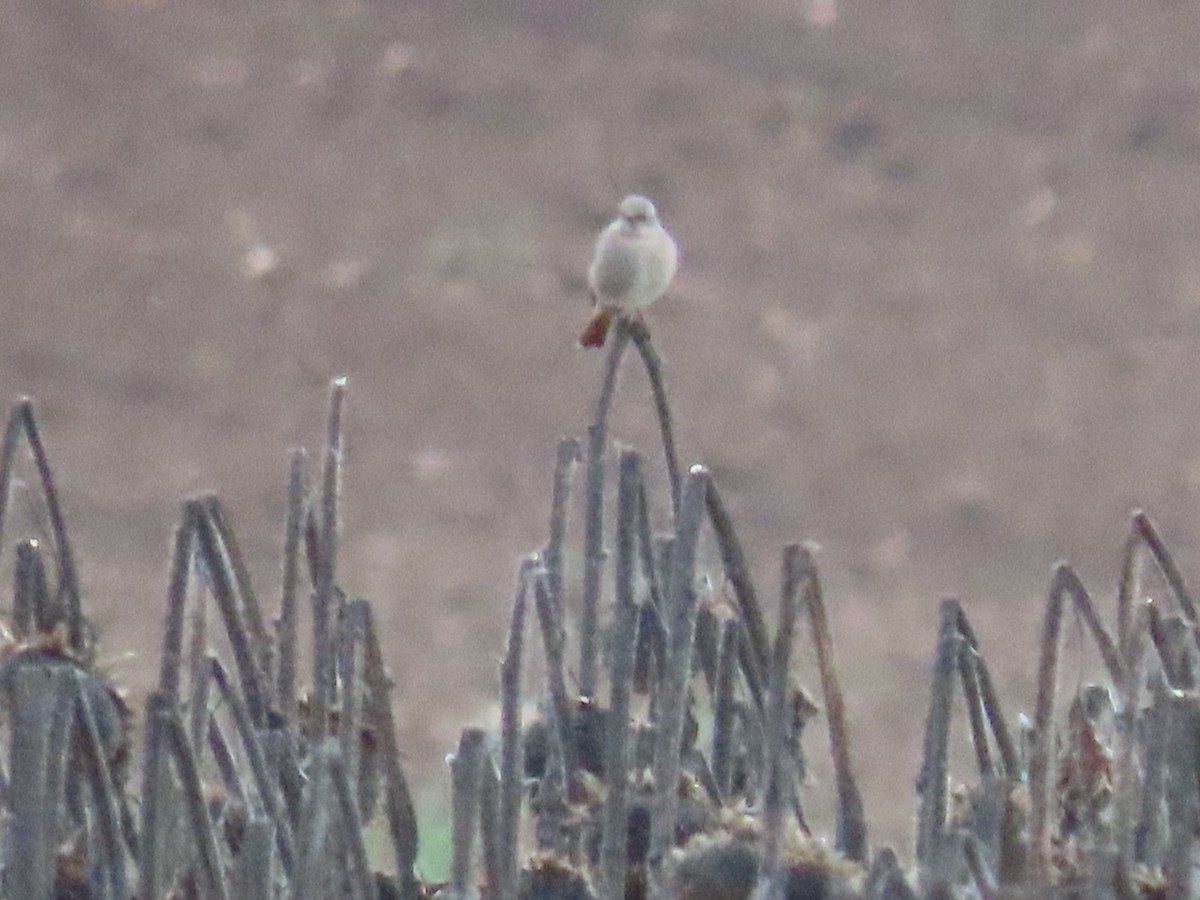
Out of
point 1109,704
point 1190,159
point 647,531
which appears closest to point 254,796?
point 647,531

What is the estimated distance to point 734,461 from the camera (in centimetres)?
459

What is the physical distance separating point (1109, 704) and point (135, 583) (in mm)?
3175

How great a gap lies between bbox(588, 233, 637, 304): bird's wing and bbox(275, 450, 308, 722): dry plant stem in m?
0.83

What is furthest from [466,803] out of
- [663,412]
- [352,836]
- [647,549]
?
[663,412]

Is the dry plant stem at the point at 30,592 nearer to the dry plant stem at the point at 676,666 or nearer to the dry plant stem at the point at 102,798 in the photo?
the dry plant stem at the point at 102,798

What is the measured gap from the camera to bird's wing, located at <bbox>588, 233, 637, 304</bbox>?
6.09 feet

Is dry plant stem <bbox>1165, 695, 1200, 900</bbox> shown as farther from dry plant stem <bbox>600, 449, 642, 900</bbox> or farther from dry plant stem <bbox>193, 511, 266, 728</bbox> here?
dry plant stem <bbox>193, 511, 266, 728</bbox>

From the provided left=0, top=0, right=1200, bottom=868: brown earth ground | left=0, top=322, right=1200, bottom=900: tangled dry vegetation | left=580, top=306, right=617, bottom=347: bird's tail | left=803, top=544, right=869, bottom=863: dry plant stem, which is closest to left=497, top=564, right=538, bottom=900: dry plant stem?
left=0, top=322, right=1200, bottom=900: tangled dry vegetation

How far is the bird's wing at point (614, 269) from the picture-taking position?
1856mm

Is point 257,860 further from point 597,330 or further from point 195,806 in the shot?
point 597,330

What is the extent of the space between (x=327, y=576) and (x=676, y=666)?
7.5 inches

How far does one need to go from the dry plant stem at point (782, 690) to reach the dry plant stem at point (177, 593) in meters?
0.20

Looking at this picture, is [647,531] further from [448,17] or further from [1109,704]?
[448,17]

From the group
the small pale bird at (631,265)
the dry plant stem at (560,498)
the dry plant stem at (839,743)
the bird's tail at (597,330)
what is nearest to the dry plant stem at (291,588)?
the dry plant stem at (560,498)
